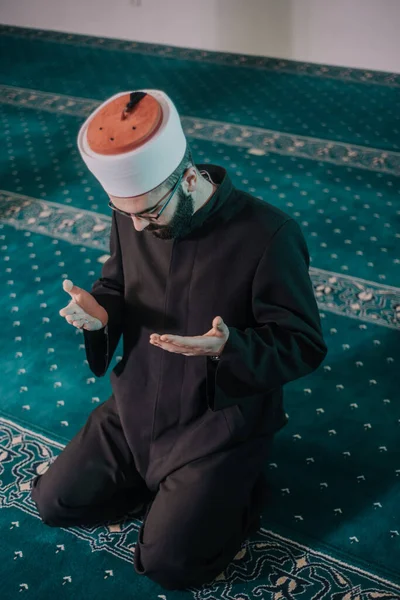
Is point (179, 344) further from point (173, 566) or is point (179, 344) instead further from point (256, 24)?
point (256, 24)

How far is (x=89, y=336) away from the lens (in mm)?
1819

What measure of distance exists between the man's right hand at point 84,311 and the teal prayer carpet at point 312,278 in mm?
600

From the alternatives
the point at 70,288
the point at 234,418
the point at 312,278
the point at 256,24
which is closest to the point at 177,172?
the point at 70,288

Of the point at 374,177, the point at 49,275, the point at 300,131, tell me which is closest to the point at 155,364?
the point at 49,275

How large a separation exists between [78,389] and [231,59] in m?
3.42

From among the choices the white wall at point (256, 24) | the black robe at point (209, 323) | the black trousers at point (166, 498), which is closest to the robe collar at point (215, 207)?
the black robe at point (209, 323)

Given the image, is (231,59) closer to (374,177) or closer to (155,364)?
(374,177)

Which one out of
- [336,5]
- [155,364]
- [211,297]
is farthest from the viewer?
[336,5]

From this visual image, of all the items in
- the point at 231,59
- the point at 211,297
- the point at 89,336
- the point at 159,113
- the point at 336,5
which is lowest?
the point at 231,59

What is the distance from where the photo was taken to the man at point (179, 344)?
1.56 m

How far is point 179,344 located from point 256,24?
411 centimetres

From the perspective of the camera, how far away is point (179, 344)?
147cm

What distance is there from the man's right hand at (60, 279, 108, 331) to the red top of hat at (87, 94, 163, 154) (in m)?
0.32

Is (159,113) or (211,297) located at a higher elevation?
(159,113)
